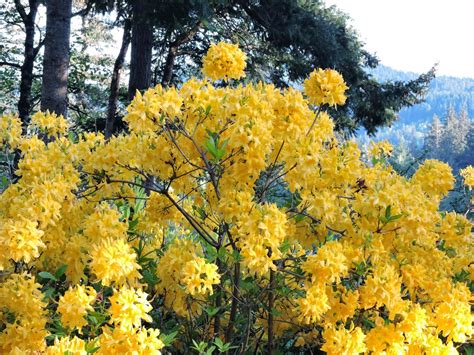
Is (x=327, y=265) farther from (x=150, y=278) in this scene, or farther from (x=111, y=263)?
(x=150, y=278)

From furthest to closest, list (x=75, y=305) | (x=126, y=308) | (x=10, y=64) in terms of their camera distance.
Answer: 1. (x=10, y=64)
2. (x=75, y=305)
3. (x=126, y=308)

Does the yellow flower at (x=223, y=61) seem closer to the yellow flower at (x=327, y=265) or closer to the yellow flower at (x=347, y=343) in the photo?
the yellow flower at (x=327, y=265)

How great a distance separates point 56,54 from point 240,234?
158 inches

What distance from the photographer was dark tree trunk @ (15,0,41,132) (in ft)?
30.1


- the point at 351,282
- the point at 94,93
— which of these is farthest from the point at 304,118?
the point at 94,93

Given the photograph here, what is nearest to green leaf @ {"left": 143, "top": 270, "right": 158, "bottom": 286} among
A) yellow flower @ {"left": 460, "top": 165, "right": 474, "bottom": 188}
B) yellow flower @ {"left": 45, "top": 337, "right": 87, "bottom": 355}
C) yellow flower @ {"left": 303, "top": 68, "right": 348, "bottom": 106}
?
yellow flower @ {"left": 45, "top": 337, "right": 87, "bottom": 355}

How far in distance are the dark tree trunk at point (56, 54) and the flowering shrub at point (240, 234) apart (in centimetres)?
294

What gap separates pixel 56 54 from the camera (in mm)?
5059

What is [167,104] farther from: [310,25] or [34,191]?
[310,25]

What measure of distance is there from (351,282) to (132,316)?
3.17 ft

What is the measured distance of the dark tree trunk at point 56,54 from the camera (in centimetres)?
501

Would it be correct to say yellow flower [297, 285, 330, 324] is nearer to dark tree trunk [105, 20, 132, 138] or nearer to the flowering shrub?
the flowering shrub

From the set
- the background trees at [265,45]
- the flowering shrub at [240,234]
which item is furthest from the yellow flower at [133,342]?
the background trees at [265,45]

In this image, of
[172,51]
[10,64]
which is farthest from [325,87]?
[10,64]
